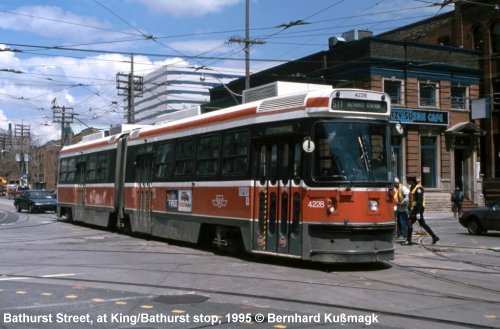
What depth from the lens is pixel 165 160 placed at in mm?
15773

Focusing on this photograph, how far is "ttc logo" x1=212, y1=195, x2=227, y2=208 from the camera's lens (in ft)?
41.9

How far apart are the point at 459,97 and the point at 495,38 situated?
7.74 metres

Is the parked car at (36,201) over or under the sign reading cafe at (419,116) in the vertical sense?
under

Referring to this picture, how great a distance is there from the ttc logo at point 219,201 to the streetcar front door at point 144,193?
12.6ft

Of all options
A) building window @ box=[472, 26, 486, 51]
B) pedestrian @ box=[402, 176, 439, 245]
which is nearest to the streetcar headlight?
pedestrian @ box=[402, 176, 439, 245]

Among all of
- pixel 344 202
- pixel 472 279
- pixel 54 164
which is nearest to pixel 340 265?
pixel 344 202

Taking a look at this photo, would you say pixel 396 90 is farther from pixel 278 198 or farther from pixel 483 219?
pixel 278 198

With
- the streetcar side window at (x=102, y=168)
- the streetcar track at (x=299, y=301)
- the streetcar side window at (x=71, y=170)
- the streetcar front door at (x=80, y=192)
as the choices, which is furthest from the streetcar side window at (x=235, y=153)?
the streetcar side window at (x=71, y=170)

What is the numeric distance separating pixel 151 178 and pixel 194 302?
9.06 meters

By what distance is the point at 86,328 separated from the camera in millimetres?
6391

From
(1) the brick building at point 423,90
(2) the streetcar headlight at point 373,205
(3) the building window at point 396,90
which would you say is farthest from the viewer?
(3) the building window at point 396,90

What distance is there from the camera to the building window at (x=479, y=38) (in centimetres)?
4081

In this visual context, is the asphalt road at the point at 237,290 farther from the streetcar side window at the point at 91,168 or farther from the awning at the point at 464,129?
the awning at the point at 464,129

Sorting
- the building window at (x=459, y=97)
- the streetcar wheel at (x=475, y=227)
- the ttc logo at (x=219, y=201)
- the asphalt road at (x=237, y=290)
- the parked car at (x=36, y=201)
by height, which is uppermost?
the building window at (x=459, y=97)
